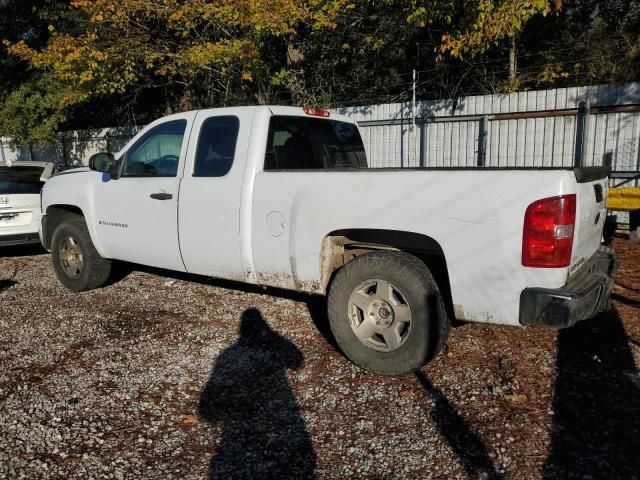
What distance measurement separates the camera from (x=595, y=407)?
3.53 metres

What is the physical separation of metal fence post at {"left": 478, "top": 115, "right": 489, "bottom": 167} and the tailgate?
685 centimetres

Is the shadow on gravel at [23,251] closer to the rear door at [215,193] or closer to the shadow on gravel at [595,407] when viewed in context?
the rear door at [215,193]

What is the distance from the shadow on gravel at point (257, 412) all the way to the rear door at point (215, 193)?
2.23 feet

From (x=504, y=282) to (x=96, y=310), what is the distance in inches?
165

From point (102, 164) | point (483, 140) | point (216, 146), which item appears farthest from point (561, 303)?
point (483, 140)

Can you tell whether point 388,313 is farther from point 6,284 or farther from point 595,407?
point 6,284

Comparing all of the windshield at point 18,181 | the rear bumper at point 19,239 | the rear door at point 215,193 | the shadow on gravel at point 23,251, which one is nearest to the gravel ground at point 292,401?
the rear door at point 215,193

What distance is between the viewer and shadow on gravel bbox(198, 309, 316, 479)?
9.89 ft

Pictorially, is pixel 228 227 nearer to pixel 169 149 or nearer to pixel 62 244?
pixel 169 149

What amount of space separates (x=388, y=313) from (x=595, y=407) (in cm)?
144

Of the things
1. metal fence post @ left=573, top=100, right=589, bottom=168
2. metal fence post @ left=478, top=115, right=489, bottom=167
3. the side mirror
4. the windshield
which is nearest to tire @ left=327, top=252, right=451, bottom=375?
the side mirror

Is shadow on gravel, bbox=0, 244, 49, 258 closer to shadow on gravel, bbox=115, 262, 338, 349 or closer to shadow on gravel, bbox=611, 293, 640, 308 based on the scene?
shadow on gravel, bbox=115, 262, 338, 349

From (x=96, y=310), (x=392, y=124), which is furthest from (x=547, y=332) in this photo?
(x=392, y=124)

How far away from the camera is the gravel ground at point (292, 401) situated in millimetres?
3027
